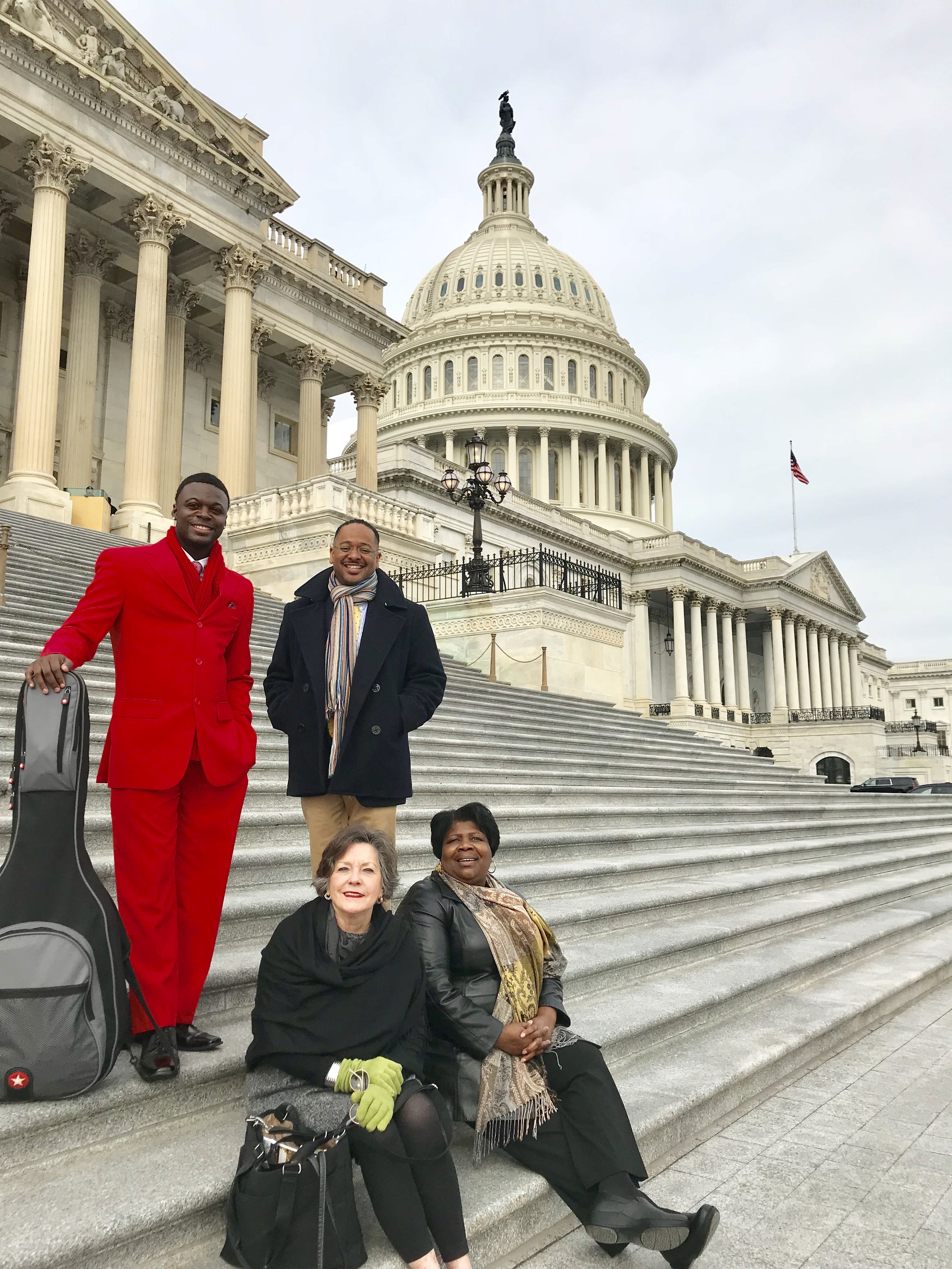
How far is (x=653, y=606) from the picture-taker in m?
61.9

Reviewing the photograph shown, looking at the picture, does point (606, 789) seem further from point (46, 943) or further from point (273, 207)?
point (273, 207)

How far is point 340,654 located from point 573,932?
115 inches

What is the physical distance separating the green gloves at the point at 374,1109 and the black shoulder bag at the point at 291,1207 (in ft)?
0.25

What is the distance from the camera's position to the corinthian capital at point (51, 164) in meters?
18.8

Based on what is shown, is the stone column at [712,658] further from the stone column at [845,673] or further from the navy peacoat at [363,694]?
the navy peacoat at [363,694]

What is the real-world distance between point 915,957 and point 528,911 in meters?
5.10

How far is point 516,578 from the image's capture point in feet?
66.4

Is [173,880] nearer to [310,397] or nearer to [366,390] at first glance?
[310,397]

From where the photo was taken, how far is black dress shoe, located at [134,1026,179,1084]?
3.25 meters

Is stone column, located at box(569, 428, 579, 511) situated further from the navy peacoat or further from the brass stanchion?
the navy peacoat

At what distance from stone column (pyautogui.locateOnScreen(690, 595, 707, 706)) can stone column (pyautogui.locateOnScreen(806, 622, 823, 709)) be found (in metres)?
11.9

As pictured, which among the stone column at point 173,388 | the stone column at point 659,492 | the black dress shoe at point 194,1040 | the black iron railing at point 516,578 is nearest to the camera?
the black dress shoe at point 194,1040

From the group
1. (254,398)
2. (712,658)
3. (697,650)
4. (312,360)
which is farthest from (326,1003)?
(712,658)

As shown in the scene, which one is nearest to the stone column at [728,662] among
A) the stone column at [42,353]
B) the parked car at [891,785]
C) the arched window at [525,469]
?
the arched window at [525,469]
